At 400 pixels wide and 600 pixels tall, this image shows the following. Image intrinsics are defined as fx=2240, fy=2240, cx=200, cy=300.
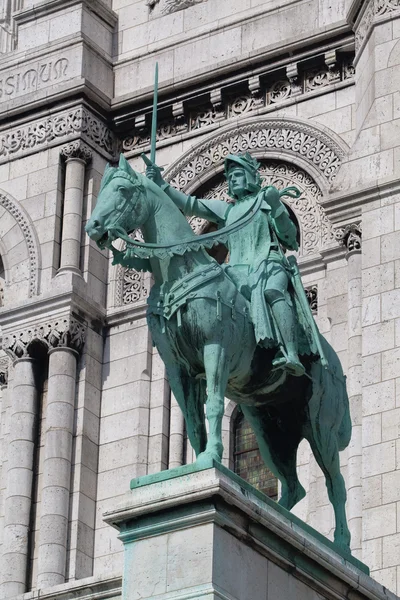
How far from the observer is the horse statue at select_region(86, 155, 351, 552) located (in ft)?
72.0

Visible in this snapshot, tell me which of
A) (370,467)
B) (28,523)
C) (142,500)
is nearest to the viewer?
(142,500)

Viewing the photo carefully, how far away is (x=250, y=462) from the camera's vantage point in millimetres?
29656

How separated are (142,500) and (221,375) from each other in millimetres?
1495

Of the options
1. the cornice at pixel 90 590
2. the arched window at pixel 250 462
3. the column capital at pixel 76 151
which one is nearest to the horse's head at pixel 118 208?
the cornice at pixel 90 590

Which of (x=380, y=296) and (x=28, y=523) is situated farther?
(x=28, y=523)

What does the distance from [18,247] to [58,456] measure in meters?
3.60

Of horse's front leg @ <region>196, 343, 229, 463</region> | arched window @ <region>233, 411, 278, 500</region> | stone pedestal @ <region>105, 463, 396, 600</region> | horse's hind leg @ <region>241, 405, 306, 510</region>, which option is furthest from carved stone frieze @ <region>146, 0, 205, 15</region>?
stone pedestal @ <region>105, 463, 396, 600</region>

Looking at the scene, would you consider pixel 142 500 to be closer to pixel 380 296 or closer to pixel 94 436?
pixel 380 296

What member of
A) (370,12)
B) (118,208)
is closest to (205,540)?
(118,208)

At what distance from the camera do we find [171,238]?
2252cm

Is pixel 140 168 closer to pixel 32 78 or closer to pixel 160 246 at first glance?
pixel 32 78

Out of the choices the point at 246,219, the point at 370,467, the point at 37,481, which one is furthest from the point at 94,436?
the point at 246,219

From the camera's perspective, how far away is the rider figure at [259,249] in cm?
2231

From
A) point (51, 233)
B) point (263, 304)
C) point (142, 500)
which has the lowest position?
point (142, 500)
